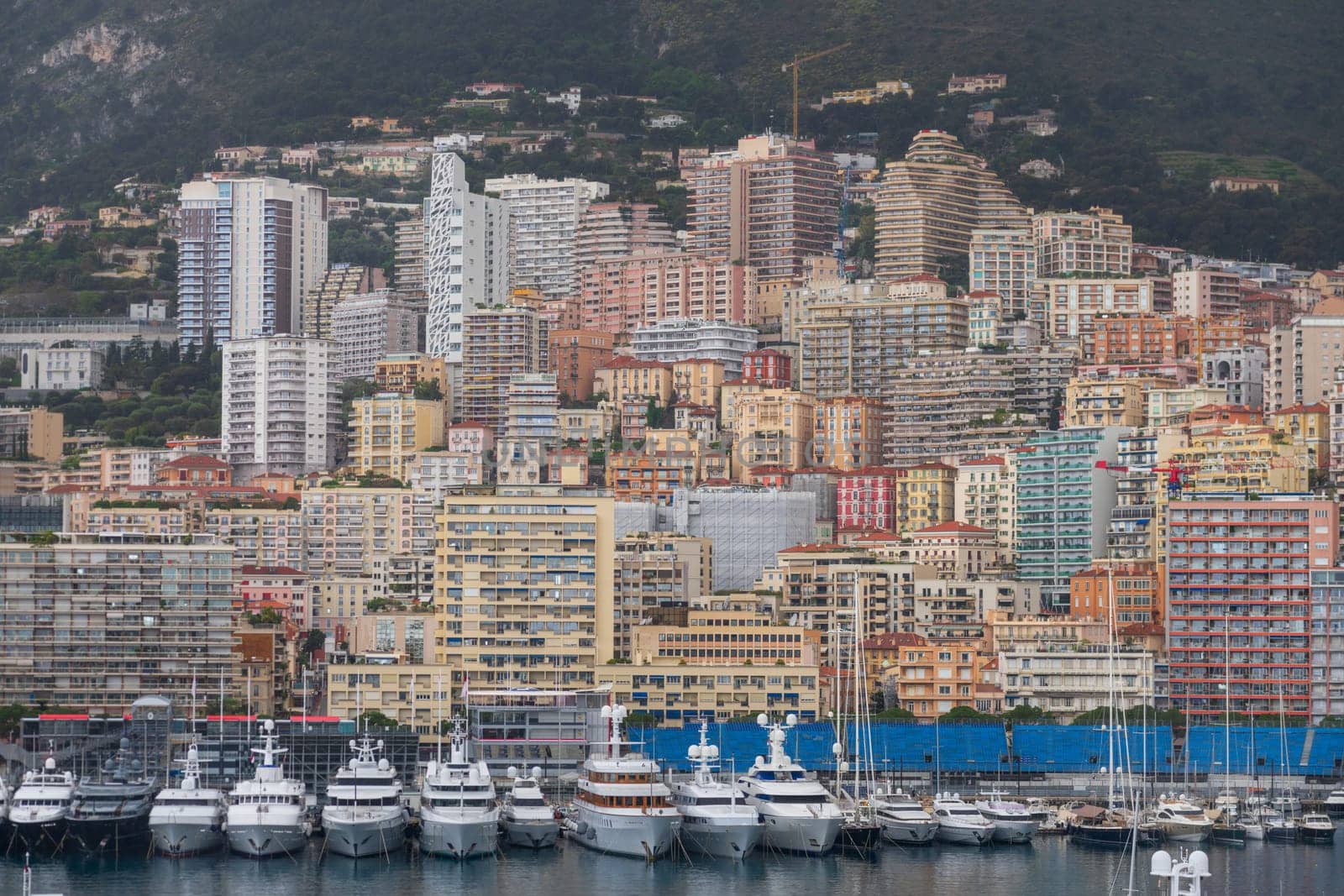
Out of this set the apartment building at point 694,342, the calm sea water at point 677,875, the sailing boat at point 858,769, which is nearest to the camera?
the calm sea water at point 677,875

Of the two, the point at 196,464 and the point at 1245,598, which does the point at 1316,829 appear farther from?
the point at 196,464

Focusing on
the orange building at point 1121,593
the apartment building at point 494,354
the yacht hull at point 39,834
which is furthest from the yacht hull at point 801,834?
the apartment building at point 494,354

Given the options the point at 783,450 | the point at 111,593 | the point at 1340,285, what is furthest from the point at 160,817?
the point at 1340,285

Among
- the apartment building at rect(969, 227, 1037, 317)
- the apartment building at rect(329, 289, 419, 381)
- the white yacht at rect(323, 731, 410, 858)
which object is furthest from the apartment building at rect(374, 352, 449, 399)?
the white yacht at rect(323, 731, 410, 858)

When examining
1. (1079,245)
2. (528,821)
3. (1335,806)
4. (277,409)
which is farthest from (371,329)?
(1335,806)

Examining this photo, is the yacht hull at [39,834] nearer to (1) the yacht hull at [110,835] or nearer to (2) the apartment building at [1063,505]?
(1) the yacht hull at [110,835]

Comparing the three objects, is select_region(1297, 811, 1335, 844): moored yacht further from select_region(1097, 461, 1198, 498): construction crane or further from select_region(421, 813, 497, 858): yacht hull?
select_region(421, 813, 497, 858): yacht hull
